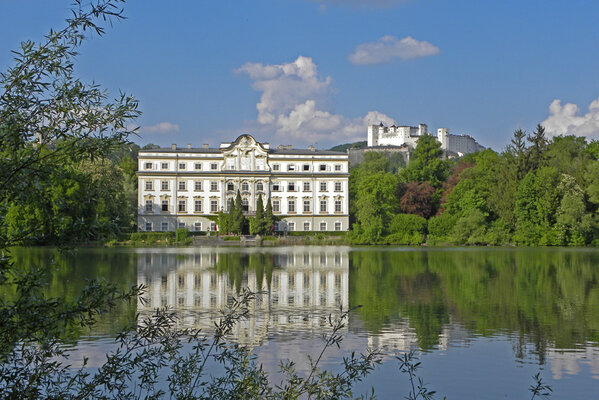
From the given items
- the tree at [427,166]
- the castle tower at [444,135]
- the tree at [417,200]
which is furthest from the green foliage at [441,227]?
the castle tower at [444,135]

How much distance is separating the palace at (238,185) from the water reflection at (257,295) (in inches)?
1358

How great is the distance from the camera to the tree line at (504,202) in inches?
1793

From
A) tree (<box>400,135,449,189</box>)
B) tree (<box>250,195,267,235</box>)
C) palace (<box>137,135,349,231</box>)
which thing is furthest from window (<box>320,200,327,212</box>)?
tree (<box>400,135,449,189</box>)

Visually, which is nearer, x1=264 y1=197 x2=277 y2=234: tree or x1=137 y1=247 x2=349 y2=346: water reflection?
x1=137 y1=247 x2=349 y2=346: water reflection

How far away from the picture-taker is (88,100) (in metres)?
4.80

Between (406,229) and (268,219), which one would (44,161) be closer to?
(406,229)

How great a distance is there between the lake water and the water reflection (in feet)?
0.10

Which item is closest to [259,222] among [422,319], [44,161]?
[422,319]

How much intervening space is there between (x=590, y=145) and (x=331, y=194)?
75.8 ft

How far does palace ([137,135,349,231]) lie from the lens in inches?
2399

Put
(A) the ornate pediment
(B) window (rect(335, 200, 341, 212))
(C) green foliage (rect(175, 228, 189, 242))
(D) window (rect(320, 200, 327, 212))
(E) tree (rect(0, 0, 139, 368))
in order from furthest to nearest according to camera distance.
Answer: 1. (B) window (rect(335, 200, 341, 212))
2. (D) window (rect(320, 200, 327, 212))
3. (A) the ornate pediment
4. (C) green foliage (rect(175, 228, 189, 242))
5. (E) tree (rect(0, 0, 139, 368))

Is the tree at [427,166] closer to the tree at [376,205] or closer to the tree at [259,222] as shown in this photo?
the tree at [376,205]

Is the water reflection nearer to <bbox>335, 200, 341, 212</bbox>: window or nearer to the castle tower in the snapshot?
<bbox>335, 200, 341, 212</bbox>: window

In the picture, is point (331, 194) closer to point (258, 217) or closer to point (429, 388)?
point (258, 217)
